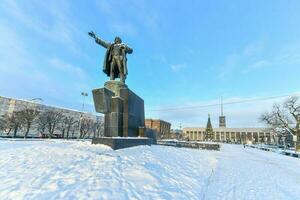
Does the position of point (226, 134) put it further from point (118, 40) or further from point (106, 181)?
point (106, 181)

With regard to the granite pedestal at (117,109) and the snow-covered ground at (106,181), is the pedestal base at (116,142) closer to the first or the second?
Result: the granite pedestal at (117,109)

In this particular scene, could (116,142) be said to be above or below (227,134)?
→ below

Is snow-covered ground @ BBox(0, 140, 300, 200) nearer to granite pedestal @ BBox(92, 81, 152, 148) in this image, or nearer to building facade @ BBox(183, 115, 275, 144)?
granite pedestal @ BBox(92, 81, 152, 148)

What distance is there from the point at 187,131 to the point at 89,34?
112 meters

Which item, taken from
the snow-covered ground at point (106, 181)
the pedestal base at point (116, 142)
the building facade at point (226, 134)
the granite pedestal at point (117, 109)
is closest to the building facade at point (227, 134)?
the building facade at point (226, 134)

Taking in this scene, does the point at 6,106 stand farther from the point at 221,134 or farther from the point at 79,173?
the point at 221,134

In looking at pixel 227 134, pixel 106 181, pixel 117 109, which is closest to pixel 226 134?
pixel 227 134

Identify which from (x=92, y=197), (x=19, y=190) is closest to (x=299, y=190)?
(x=92, y=197)

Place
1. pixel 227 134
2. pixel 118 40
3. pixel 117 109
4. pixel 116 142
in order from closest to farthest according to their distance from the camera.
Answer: pixel 116 142 < pixel 117 109 < pixel 118 40 < pixel 227 134

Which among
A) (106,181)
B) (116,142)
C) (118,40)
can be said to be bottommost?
(106,181)

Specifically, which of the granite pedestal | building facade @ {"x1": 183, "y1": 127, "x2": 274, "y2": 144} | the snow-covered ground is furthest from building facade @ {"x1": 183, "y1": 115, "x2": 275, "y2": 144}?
the snow-covered ground

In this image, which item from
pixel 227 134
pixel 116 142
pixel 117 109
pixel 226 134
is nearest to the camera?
pixel 116 142

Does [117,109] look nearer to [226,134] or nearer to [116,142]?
[116,142]

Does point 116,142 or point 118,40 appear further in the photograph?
point 118,40
